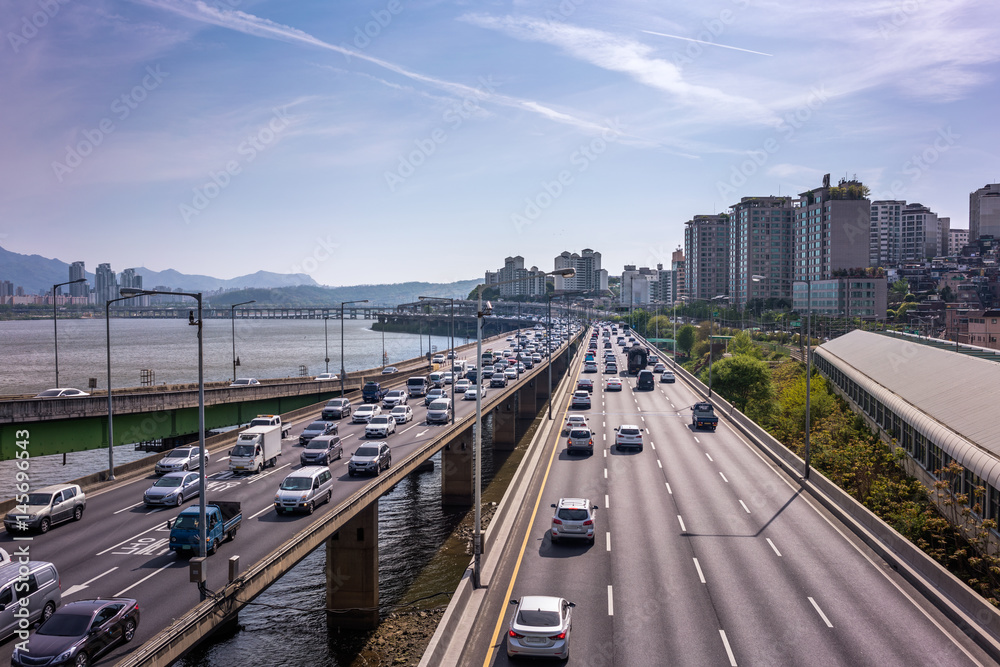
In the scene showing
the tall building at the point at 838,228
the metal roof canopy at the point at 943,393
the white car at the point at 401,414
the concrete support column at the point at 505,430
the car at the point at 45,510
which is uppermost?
the tall building at the point at 838,228

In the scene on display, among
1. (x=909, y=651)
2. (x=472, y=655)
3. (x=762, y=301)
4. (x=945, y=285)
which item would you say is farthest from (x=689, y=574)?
(x=945, y=285)

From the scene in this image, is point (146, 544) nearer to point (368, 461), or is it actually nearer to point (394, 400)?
point (368, 461)

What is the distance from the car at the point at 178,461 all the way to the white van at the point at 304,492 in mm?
8351

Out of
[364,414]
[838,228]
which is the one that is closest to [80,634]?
[364,414]

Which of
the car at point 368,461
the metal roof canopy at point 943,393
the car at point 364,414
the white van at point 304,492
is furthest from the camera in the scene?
the car at point 364,414

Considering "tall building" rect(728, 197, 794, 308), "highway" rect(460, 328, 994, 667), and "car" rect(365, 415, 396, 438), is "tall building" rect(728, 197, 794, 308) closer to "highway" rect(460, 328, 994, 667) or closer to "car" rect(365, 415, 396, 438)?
"car" rect(365, 415, 396, 438)

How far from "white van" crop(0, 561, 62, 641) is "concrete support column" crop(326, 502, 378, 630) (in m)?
12.2

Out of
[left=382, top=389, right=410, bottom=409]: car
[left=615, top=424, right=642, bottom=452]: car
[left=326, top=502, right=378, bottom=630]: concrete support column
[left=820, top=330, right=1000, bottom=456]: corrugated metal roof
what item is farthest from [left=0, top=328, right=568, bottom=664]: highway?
[left=820, top=330, right=1000, bottom=456]: corrugated metal roof

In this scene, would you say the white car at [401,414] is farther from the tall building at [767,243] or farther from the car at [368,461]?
the tall building at [767,243]

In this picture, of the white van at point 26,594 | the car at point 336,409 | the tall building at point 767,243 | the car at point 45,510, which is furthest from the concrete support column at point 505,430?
the tall building at point 767,243

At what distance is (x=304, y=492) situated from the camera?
85.9 ft

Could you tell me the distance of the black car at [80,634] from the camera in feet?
46.3

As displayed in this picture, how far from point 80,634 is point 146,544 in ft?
28.0

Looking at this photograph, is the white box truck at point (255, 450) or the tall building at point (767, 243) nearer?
the white box truck at point (255, 450)
